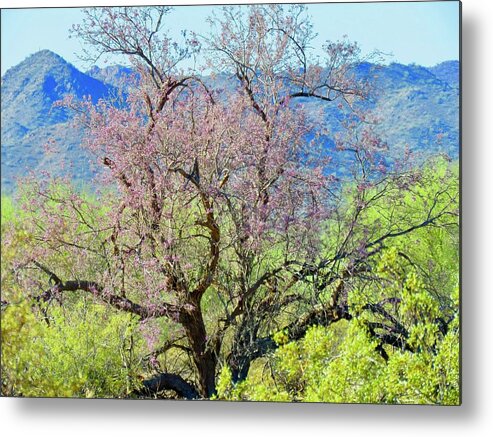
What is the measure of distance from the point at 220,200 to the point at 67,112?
112cm

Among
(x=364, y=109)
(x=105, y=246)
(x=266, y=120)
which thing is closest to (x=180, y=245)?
(x=105, y=246)

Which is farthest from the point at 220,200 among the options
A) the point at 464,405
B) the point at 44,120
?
the point at 464,405

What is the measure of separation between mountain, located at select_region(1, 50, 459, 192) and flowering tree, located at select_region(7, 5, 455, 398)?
0.29 feet

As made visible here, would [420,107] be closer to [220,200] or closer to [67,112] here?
[220,200]

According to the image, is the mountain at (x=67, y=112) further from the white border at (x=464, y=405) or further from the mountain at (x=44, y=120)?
the white border at (x=464, y=405)

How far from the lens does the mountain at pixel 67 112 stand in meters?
5.57

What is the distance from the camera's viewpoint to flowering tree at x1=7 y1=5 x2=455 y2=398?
570cm

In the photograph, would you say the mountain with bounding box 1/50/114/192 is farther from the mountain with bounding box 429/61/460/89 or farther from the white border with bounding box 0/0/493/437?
the mountain with bounding box 429/61/460/89

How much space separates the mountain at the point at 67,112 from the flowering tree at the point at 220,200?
89 millimetres

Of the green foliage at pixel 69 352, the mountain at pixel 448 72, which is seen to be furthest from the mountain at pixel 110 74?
the mountain at pixel 448 72

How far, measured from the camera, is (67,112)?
19.2 ft

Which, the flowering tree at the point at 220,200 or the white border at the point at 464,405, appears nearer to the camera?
the white border at the point at 464,405

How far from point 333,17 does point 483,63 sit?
0.93 m

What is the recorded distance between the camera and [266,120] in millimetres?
5770
